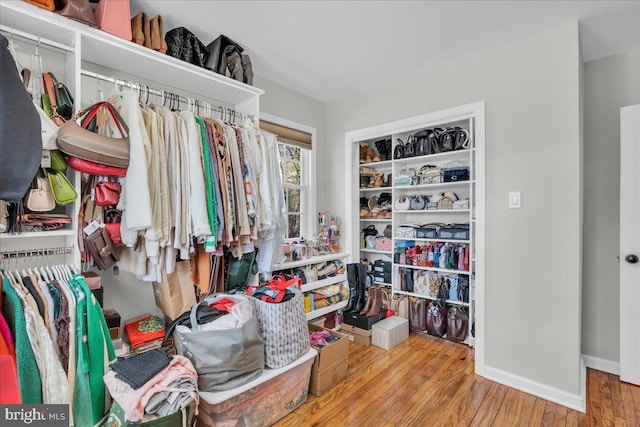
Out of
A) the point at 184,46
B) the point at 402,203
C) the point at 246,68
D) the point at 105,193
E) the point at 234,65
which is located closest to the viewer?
the point at 105,193

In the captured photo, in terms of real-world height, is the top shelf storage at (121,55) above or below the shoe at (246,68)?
below

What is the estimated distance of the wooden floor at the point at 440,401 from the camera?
1.87 metres

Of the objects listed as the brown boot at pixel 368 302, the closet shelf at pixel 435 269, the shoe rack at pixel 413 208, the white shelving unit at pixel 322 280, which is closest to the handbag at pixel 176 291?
the white shelving unit at pixel 322 280

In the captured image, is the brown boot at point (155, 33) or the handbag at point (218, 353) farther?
the brown boot at point (155, 33)

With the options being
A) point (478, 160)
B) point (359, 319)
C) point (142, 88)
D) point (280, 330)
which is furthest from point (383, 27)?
point (359, 319)

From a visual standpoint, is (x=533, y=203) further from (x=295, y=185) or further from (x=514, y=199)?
(x=295, y=185)

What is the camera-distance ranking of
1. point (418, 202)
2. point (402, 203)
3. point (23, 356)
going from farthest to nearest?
point (402, 203) < point (418, 202) < point (23, 356)

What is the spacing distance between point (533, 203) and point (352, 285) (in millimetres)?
1753

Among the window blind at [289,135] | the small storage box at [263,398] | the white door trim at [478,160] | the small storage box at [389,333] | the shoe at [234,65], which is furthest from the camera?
the window blind at [289,135]

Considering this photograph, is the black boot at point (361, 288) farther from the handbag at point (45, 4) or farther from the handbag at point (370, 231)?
the handbag at point (45, 4)

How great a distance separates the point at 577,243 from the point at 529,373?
97 cm

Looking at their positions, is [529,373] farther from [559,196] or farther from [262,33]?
[262,33]

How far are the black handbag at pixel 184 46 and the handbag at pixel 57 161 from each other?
3.08 feet

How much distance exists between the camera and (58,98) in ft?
5.10
